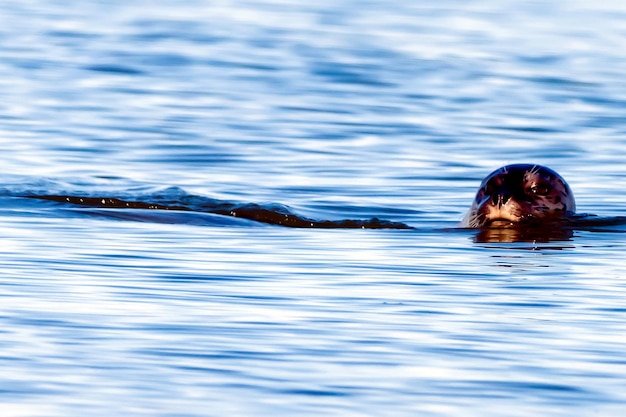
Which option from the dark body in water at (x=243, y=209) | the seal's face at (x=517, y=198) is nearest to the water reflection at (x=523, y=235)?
the seal's face at (x=517, y=198)

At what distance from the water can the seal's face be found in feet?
1.22

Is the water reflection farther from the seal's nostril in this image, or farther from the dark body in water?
the dark body in water

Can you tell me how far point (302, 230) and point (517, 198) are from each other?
1.40m

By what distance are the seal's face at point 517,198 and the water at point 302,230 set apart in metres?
0.37

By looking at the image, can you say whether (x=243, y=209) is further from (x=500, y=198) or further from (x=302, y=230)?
(x=500, y=198)

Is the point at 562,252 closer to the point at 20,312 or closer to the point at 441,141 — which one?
the point at 20,312

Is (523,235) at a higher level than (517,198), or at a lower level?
lower

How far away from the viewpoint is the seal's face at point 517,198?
11891 mm

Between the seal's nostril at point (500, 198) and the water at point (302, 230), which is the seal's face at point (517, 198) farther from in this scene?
the water at point (302, 230)

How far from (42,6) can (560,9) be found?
8.65 meters

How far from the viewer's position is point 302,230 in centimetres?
1176

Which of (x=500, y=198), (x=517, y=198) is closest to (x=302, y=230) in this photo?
(x=500, y=198)

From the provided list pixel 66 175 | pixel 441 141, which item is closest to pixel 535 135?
pixel 441 141

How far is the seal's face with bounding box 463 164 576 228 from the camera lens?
11.9 metres
